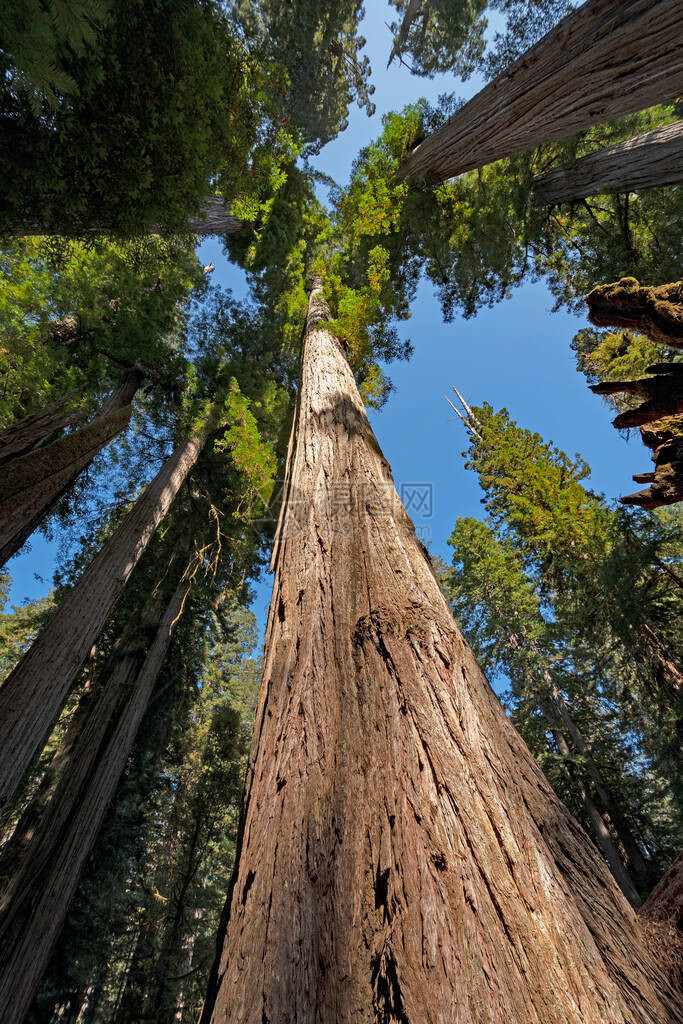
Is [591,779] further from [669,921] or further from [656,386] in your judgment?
[669,921]

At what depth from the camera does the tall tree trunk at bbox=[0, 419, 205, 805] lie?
3.38 meters

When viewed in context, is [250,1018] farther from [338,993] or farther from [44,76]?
[44,76]

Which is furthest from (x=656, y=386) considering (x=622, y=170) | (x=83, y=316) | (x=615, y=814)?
(x=615, y=814)

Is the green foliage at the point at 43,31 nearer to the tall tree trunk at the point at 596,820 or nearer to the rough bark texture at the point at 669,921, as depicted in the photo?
the rough bark texture at the point at 669,921

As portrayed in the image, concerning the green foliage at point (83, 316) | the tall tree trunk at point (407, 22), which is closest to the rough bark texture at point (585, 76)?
the green foliage at point (83, 316)

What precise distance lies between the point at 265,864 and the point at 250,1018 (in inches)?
7.7

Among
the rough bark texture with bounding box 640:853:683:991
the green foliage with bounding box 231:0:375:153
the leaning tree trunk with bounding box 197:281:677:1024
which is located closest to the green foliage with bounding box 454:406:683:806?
the rough bark texture with bounding box 640:853:683:991

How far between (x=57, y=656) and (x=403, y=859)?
4.45m

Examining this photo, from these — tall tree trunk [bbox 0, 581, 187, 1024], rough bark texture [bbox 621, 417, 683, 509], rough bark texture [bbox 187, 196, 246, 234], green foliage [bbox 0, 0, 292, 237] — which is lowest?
tall tree trunk [bbox 0, 581, 187, 1024]

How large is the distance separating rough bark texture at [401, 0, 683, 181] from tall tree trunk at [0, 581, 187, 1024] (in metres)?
8.80

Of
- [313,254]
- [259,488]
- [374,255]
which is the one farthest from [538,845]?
[313,254]

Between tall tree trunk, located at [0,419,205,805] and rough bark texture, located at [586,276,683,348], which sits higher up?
rough bark texture, located at [586,276,683,348]

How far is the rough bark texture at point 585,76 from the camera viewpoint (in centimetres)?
296

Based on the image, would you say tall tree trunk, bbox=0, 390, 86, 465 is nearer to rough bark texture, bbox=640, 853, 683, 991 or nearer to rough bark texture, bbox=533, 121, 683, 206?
rough bark texture, bbox=640, 853, 683, 991
